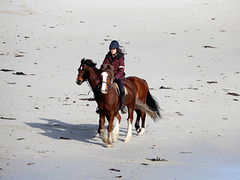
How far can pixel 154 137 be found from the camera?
1222 cm

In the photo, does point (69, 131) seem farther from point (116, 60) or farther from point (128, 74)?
point (128, 74)

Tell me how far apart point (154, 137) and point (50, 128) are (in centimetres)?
228

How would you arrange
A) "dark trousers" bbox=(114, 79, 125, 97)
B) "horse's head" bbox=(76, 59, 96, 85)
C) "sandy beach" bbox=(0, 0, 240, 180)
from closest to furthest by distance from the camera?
"sandy beach" bbox=(0, 0, 240, 180), "horse's head" bbox=(76, 59, 96, 85), "dark trousers" bbox=(114, 79, 125, 97)

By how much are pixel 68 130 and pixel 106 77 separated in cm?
214

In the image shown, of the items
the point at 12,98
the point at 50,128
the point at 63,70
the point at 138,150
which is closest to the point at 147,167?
the point at 138,150

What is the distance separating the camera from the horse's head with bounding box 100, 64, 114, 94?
35.6ft

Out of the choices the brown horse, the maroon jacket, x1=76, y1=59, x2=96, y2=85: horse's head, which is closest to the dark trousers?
the brown horse

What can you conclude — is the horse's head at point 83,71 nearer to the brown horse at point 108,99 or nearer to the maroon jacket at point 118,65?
the brown horse at point 108,99

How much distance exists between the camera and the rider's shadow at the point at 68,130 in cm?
1177

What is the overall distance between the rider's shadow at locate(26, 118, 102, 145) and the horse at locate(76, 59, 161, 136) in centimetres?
82

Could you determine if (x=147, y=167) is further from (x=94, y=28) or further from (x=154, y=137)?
(x=94, y=28)

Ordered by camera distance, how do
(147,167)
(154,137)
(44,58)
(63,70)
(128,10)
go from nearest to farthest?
(147,167) → (154,137) → (63,70) → (44,58) → (128,10)

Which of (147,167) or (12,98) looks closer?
(147,167)

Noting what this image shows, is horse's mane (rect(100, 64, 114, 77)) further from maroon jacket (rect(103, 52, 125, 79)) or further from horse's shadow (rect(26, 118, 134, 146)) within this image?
horse's shadow (rect(26, 118, 134, 146))
